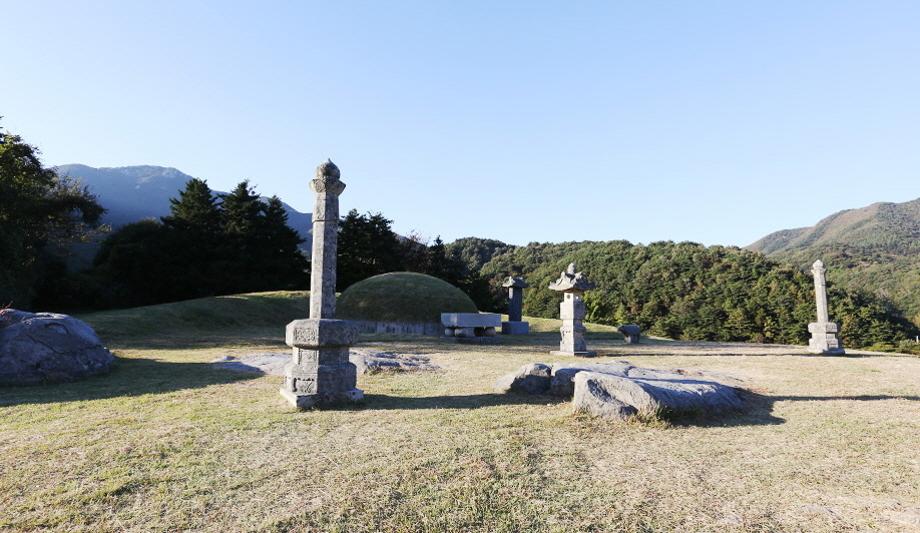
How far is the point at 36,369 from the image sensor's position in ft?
29.0

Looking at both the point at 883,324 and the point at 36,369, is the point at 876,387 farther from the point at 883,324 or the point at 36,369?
the point at 883,324

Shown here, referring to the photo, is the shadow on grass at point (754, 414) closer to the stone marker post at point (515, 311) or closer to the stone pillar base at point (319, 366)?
the stone pillar base at point (319, 366)

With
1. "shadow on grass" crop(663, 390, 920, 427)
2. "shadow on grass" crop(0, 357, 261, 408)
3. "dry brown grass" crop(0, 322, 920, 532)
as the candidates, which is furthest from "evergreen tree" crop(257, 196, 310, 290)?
"shadow on grass" crop(663, 390, 920, 427)

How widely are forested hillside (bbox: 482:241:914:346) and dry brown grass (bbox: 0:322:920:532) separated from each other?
82.1 feet

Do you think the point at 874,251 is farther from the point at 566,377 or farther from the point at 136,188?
the point at 136,188

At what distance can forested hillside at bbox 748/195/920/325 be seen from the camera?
39.5 metres

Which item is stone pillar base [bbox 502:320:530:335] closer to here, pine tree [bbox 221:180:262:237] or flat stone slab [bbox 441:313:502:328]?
flat stone slab [bbox 441:313:502:328]

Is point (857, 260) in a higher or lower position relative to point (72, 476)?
higher

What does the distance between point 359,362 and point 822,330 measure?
1502cm

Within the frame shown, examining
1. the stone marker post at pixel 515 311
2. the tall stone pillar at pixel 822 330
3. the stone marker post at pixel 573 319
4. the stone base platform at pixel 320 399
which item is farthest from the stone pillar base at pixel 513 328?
the stone base platform at pixel 320 399

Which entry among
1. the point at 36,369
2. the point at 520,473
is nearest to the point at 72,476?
the point at 520,473

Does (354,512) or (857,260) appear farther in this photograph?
(857,260)

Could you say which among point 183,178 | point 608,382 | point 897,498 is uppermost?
point 183,178

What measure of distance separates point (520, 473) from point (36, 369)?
965 cm
